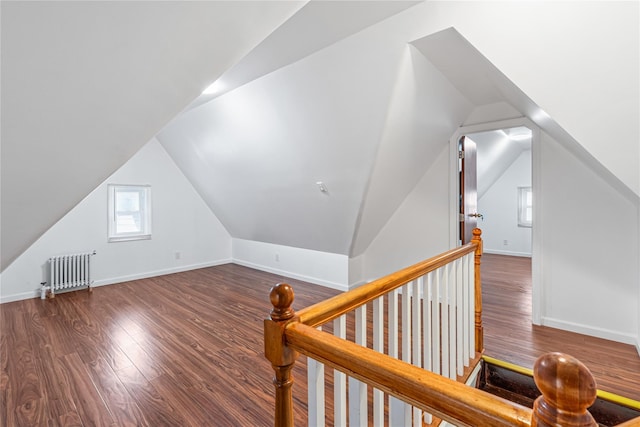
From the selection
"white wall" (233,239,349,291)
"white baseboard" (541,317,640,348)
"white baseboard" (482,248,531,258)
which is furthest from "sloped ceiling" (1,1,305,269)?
"white baseboard" (482,248,531,258)

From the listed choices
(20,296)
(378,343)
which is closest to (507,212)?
(378,343)

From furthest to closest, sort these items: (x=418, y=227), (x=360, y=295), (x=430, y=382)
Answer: (x=418, y=227), (x=360, y=295), (x=430, y=382)

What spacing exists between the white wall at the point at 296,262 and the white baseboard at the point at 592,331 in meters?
2.27

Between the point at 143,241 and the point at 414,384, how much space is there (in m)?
5.36

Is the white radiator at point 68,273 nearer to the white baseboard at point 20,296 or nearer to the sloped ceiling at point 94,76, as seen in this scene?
the white baseboard at point 20,296

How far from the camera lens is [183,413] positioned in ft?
6.24

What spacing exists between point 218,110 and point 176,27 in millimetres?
2209

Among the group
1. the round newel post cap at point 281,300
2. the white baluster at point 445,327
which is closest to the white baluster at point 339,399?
the round newel post cap at point 281,300

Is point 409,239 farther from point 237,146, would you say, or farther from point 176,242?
point 176,242

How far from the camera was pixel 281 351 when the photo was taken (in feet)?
2.97

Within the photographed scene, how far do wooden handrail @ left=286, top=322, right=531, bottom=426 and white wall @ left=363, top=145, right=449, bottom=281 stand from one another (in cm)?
310

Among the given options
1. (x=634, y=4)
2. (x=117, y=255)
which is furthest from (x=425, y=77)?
(x=117, y=255)

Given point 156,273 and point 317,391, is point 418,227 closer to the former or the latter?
point 317,391

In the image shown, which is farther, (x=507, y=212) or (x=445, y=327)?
(x=507, y=212)
